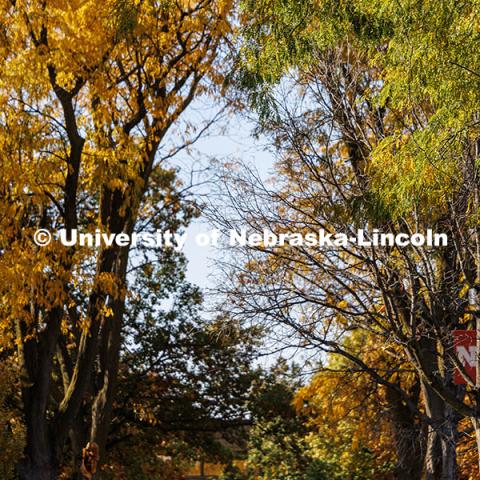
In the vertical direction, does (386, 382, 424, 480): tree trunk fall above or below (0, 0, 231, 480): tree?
below

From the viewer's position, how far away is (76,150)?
14422 mm

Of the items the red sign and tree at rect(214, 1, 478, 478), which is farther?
the red sign

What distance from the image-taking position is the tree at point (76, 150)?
13773mm

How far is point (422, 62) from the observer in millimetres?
9531

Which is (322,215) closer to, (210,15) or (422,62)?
(422,62)

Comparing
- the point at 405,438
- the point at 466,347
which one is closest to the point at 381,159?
the point at 466,347

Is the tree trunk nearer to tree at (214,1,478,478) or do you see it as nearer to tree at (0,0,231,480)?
tree at (214,1,478,478)

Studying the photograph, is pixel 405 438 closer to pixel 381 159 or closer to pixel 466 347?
pixel 466 347

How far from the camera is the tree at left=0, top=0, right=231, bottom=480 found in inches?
542

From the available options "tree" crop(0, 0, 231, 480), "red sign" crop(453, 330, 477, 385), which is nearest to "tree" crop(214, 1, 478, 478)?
"red sign" crop(453, 330, 477, 385)

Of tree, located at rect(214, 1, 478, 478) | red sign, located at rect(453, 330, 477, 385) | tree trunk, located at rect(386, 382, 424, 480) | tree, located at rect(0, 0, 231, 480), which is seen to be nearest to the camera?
tree, located at rect(214, 1, 478, 478)

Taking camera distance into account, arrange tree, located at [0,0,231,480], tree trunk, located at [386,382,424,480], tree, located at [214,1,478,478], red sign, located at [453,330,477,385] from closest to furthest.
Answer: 1. tree, located at [214,1,478,478]
2. red sign, located at [453,330,477,385]
3. tree, located at [0,0,231,480]
4. tree trunk, located at [386,382,424,480]

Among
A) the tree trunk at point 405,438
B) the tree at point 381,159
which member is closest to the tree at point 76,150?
the tree at point 381,159

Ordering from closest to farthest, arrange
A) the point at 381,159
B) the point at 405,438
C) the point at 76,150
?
1. the point at 381,159
2. the point at 76,150
3. the point at 405,438
